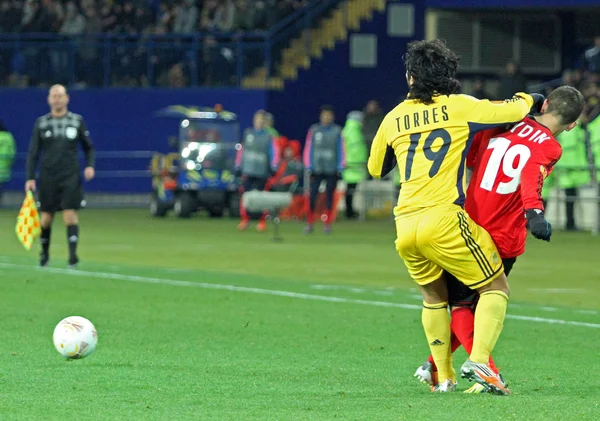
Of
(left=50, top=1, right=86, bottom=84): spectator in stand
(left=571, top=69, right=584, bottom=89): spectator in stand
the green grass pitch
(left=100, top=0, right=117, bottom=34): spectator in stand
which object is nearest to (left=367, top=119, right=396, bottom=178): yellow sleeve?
the green grass pitch

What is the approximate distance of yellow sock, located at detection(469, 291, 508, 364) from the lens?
25.2ft

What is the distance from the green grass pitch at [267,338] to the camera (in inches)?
291

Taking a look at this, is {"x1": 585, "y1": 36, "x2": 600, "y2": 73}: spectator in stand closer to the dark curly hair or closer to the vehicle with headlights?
the vehicle with headlights

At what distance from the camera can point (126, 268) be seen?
17.5 meters

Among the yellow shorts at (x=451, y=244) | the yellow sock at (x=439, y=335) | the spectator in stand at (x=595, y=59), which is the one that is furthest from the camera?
the spectator in stand at (x=595, y=59)

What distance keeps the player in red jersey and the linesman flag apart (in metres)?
9.93

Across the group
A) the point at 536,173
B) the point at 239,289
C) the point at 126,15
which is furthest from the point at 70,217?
the point at 126,15

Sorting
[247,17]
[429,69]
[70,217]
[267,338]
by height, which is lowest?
[267,338]

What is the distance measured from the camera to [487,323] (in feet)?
25.4

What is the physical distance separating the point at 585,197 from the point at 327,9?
14221 millimetres

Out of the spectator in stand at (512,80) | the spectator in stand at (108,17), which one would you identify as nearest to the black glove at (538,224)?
the spectator in stand at (512,80)

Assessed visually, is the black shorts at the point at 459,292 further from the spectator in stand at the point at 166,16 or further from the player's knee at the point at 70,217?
the spectator in stand at the point at 166,16

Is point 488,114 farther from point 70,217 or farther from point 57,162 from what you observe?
point 70,217

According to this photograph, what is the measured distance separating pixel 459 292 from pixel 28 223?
10.2m
